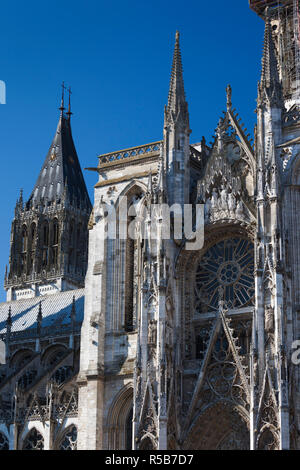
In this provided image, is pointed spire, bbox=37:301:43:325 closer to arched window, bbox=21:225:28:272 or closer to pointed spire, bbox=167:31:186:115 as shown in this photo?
arched window, bbox=21:225:28:272

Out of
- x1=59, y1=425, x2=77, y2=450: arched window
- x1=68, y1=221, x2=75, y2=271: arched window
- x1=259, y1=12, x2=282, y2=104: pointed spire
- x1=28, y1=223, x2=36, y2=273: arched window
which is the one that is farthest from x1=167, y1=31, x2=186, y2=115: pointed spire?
x1=28, y1=223, x2=36, y2=273: arched window

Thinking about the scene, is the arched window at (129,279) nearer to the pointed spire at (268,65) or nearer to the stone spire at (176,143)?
the stone spire at (176,143)

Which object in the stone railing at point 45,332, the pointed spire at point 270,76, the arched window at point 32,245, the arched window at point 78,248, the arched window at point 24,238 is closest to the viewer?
the pointed spire at point 270,76

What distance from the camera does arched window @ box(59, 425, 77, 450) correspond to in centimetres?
4309

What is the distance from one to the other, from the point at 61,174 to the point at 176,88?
37465 millimetres

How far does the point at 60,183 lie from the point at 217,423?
43018 millimetres

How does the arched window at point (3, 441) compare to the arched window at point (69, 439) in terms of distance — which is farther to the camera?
the arched window at point (3, 441)

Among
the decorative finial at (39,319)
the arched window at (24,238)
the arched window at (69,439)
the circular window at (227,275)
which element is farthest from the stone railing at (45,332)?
the arched window at (24,238)

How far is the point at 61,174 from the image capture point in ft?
258

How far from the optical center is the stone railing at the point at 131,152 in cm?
4334

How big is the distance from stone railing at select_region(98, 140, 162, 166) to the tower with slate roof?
29.0 m

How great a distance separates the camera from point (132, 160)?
4375 centimetres
